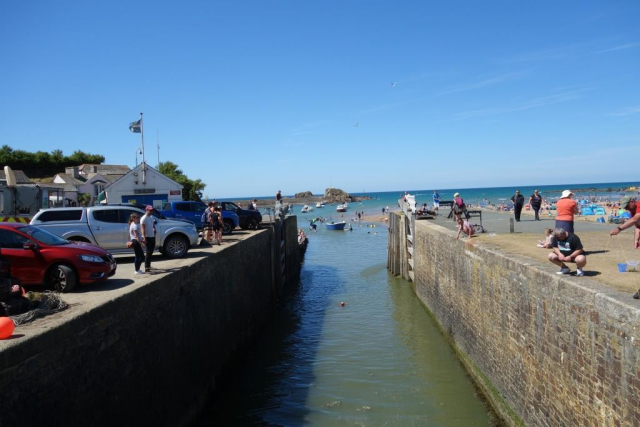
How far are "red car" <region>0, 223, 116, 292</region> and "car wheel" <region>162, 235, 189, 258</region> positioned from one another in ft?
14.9

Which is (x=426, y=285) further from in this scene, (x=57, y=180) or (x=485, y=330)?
(x=57, y=180)

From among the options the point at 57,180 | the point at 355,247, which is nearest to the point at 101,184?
the point at 57,180

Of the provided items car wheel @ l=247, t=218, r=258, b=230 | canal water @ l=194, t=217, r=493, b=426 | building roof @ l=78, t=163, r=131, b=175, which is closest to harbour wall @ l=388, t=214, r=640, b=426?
canal water @ l=194, t=217, r=493, b=426

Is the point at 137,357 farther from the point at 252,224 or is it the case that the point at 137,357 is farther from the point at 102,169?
the point at 102,169

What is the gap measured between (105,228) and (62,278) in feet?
16.5

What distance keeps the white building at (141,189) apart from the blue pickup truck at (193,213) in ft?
28.1

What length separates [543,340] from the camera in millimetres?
8117

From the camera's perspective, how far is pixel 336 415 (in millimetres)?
10602

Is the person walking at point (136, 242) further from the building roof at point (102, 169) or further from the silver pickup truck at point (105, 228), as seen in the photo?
the building roof at point (102, 169)

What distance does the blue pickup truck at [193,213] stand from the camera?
21.4 m

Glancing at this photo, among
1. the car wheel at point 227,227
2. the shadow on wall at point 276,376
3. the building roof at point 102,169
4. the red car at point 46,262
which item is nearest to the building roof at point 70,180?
the building roof at point 102,169

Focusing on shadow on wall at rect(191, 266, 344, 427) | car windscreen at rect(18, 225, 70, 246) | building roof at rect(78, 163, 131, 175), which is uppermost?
building roof at rect(78, 163, 131, 175)

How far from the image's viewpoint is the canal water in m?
10.5

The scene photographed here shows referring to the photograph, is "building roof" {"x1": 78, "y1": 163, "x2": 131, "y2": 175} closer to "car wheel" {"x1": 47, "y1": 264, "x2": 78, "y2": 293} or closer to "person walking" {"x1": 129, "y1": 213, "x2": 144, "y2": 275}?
"person walking" {"x1": 129, "y1": 213, "x2": 144, "y2": 275}
